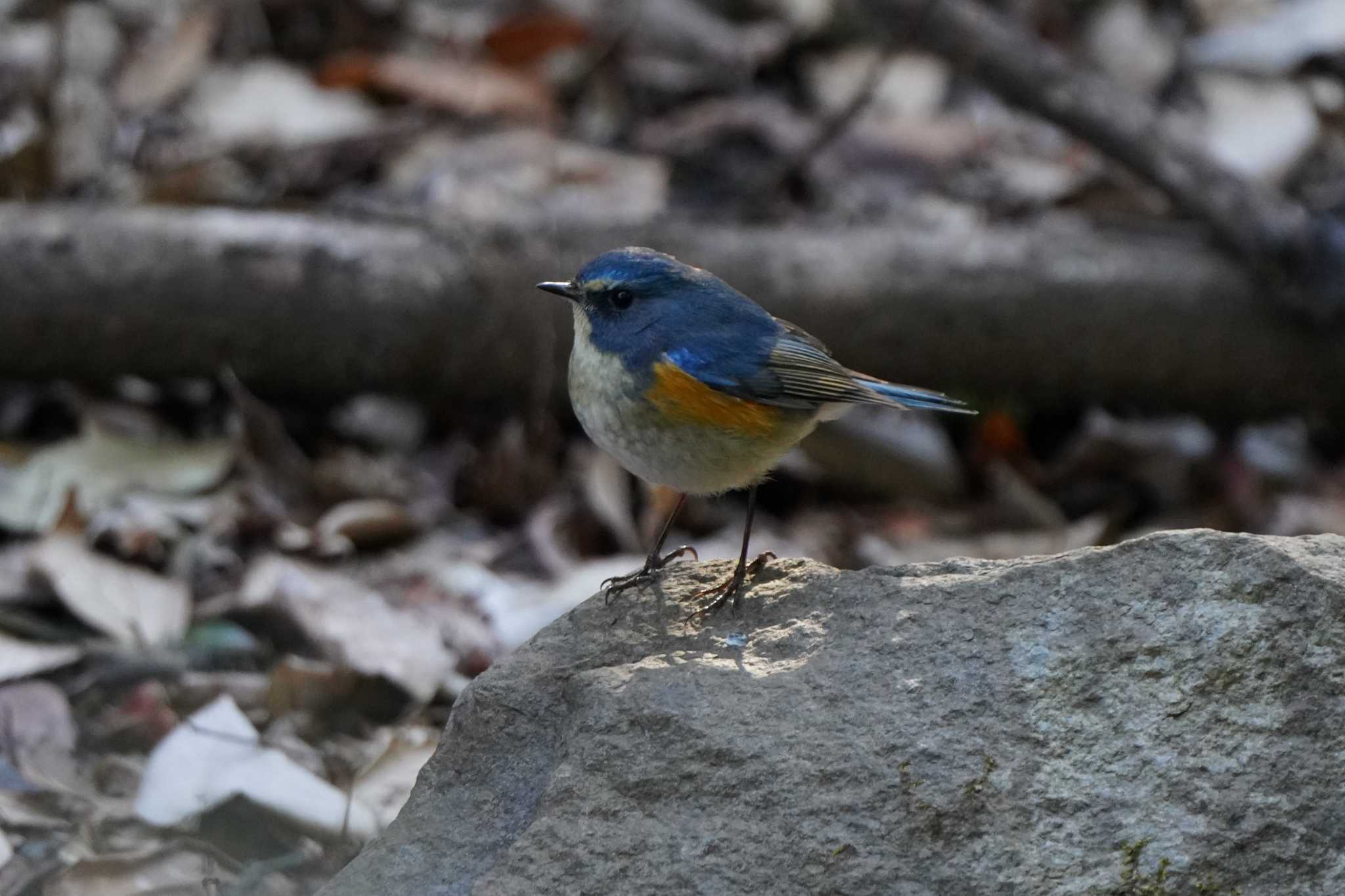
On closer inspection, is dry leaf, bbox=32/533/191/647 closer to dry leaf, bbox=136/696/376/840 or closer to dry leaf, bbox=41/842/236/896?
dry leaf, bbox=136/696/376/840

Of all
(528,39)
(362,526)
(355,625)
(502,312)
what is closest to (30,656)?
(355,625)

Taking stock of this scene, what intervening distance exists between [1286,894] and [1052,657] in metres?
0.58

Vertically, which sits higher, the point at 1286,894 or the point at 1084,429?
the point at 1286,894

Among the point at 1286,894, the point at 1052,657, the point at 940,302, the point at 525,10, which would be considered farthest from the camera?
the point at 525,10

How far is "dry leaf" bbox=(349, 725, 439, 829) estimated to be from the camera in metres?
4.04

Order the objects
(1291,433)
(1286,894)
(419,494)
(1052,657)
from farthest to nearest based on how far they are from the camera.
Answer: (1291,433)
(419,494)
(1052,657)
(1286,894)

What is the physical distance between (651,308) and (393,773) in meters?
1.40

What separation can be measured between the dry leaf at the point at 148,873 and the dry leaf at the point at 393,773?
445mm

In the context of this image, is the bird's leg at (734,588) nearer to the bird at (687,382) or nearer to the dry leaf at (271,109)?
the bird at (687,382)

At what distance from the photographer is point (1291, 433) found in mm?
7527

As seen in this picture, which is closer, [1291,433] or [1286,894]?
[1286,894]

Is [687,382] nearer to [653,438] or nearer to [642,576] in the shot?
[653,438]

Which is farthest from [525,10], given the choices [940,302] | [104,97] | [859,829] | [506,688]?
[859,829]

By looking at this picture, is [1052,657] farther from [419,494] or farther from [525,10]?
[525,10]
